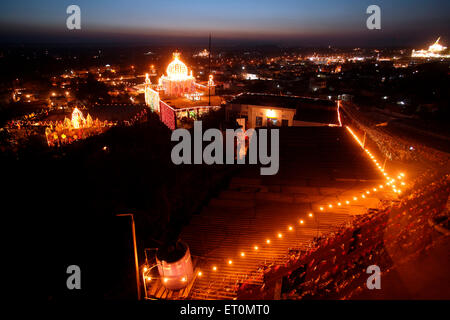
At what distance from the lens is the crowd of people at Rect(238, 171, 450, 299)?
407 cm

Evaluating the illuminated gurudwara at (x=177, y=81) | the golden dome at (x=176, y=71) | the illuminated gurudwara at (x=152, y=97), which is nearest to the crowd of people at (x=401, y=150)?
the illuminated gurudwara at (x=177, y=81)

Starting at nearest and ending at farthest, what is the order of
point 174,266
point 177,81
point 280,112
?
point 174,266 → point 280,112 → point 177,81

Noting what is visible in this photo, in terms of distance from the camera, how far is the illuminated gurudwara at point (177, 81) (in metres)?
18.6

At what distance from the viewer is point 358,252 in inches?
177

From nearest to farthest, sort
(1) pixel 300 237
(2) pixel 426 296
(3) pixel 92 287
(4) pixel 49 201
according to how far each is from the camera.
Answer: (3) pixel 92 287 → (2) pixel 426 296 → (1) pixel 300 237 → (4) pixel 49 201

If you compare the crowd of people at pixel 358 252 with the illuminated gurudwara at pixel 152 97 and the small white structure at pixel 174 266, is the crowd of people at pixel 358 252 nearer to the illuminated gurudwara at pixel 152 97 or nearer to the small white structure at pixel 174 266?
the small white structure at pixel 174 266

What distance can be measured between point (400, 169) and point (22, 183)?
11.5 meters

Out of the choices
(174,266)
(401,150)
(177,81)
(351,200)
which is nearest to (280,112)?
(401,150)

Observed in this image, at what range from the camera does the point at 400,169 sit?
27.7 feet

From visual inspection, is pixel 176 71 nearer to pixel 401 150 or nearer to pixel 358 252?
pixel 401 150

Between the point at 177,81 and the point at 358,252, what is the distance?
16854 mm

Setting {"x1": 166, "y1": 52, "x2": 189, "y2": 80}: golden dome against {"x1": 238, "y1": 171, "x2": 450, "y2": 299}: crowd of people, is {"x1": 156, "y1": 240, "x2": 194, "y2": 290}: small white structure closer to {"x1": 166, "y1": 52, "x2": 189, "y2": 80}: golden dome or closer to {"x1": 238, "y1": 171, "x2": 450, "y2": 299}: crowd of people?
{"x1": 238, "y1": 171, "x2": 450, "y2": 299}: crowd of people
